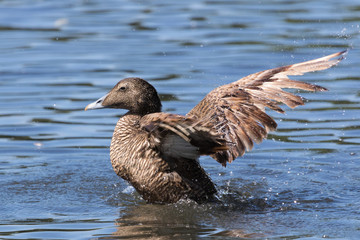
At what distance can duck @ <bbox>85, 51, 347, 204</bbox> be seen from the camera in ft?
22.7

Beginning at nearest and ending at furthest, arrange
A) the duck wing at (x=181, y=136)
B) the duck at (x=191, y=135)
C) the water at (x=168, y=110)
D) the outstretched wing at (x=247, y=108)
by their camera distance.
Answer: the duck wing at (x=181, y=136) < the duck at (x=191, y=135) < the water at (x=168, y=110) < the outstretched wing at (x=247, y=108)

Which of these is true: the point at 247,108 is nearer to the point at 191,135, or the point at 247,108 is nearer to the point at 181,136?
the point at 191,135

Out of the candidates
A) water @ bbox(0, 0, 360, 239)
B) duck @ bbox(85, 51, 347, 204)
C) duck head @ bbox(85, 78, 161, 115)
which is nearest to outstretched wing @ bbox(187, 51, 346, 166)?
duck @ bbox(85, 51, 347, 204)

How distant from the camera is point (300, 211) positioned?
730 centimetres

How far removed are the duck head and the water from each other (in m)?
0.91

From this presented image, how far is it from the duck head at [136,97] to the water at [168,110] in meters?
0.91

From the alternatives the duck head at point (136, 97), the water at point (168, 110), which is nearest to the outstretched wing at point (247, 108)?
the duck head at point (136, 97)

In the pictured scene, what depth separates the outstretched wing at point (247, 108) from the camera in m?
7.66

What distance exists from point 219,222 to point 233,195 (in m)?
0.96

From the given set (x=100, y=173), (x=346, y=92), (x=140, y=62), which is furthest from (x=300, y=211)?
(x=140, y=62)

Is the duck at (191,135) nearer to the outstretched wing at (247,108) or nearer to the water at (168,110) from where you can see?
the outstretched wing at (247,108)

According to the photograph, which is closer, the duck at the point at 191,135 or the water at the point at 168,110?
the duck at the point at 191,135

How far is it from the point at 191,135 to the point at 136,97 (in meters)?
1.23

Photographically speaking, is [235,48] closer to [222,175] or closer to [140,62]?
[140,62]
